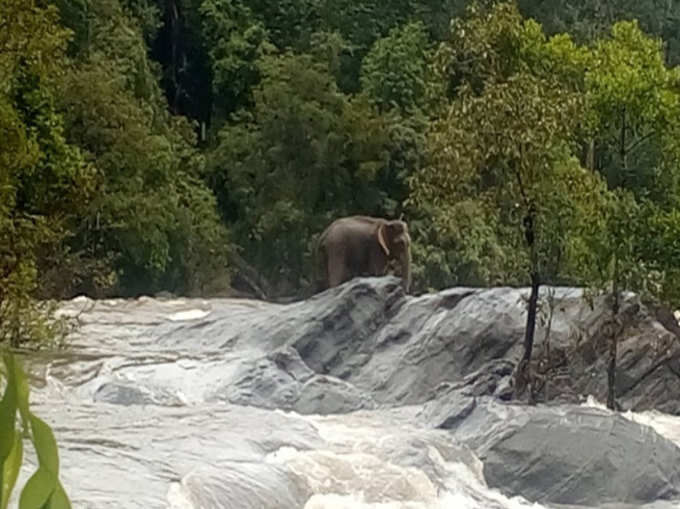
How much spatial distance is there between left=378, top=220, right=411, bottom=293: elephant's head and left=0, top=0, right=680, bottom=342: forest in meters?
1.49

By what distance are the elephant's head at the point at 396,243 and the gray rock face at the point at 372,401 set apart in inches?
95.6

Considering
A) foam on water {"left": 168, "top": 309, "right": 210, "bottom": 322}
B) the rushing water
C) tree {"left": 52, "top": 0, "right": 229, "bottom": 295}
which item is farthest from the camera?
tree {"left": 52, "top": 0, "right": 229, "bottom": 295}

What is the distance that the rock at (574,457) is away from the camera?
34.4 feet

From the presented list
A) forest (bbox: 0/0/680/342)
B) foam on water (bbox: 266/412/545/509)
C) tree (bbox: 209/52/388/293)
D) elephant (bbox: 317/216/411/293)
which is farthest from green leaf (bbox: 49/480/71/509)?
tree (bbox: 209/52/388/293)

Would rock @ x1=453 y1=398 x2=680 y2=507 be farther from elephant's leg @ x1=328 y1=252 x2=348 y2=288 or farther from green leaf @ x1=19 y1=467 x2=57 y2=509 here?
green leaf @ x1=19 y1=467 x2=57 y2=509

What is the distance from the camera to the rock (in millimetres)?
10484

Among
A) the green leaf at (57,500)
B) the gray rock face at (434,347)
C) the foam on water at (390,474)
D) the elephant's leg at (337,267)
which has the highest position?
the green leaf at (57,500)

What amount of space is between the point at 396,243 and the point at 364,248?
540mm

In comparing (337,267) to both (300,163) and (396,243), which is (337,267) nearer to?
(396,243)

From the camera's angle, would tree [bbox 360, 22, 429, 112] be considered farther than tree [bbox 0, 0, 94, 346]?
Yes

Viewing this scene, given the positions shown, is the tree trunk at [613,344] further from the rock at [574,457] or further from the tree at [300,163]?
the tree at [300,163]

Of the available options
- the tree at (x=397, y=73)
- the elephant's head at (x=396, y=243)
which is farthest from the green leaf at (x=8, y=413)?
the tree at (x=397, y=73)

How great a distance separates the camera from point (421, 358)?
14992 millimetres

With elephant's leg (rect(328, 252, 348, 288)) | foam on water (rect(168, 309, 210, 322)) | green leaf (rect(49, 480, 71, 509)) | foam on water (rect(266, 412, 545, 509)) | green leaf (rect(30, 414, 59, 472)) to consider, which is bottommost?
foam on water (rect(168, 309, 210, 322))
